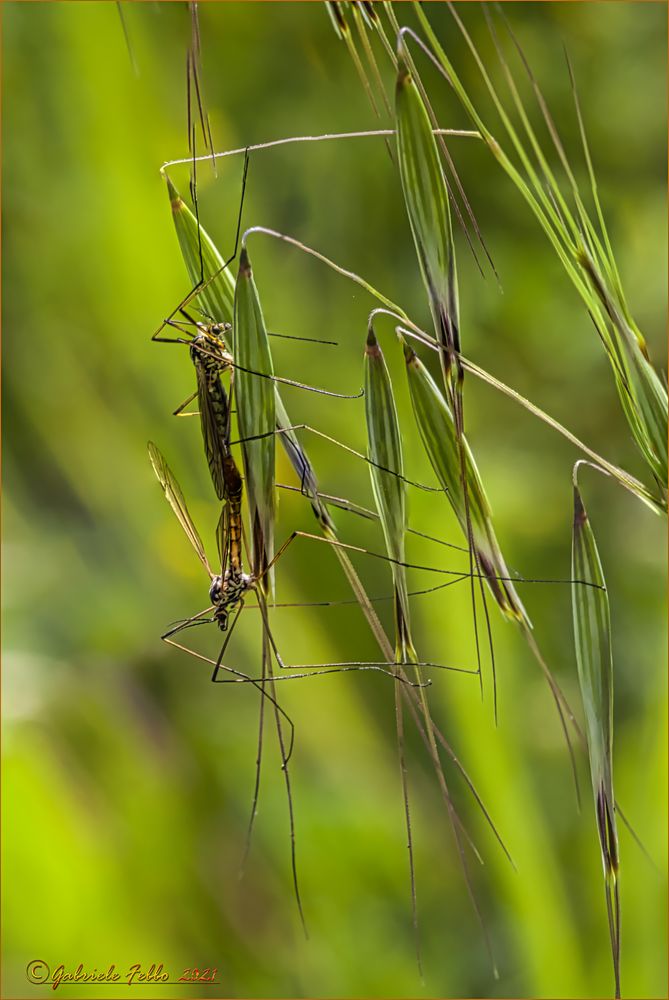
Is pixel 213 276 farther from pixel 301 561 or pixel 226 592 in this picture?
pixel 301 561

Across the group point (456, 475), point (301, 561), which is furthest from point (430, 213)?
point (301, 561)

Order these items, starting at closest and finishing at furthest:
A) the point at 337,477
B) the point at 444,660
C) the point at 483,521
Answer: the point at 483,521
the point at 444,660
the point at 337,477

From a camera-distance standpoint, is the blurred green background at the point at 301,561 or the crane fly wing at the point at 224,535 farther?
the blurred green background at the point at 301,561

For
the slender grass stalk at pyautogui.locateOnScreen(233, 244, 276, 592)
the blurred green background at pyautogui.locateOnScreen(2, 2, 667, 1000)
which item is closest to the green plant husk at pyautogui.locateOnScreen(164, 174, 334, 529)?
the slender grass stalk at pyautogui.locateOnScreen(233, 244, 276, 592)

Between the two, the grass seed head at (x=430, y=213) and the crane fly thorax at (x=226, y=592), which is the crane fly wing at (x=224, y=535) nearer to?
the crane fly thorax at (x=226, y=592)

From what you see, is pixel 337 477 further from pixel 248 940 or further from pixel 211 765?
pixel 248 940

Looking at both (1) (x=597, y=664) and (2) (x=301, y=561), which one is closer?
(1) (x=597, y=664)

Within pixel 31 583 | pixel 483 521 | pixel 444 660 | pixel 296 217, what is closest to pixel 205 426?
pixel 483 521

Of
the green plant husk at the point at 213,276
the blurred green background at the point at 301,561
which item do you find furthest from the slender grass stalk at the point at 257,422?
the blurred green background at the point at 301,561

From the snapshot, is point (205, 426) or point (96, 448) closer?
point (205, 426)
